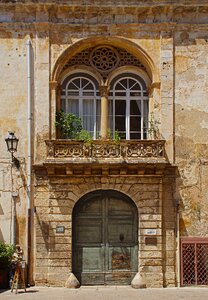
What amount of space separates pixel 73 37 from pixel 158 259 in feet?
24.1

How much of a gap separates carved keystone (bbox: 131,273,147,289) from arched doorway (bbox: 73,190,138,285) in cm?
41

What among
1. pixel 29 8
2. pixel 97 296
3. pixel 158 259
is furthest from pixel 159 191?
pixel 29 8

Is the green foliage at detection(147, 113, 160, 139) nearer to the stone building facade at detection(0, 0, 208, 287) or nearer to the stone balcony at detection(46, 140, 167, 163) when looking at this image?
the stone building facade at detection(0, 0, 208, 287)

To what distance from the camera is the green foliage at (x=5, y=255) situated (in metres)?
18.5

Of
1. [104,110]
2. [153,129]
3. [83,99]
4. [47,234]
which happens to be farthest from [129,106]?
[47,234]

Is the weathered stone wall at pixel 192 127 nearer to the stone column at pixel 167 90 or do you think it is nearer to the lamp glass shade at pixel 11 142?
the stone column at pixel 167 90

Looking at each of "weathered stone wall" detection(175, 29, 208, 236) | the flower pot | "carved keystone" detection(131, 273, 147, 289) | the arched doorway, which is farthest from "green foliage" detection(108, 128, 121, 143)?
the flower pot

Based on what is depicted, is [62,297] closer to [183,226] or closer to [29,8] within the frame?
[183,226]

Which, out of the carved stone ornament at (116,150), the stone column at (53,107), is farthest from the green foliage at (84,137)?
the stone column at (53,107)

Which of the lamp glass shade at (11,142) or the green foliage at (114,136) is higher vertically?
the green foliage at (114,136)

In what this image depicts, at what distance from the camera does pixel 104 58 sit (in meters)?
20.4

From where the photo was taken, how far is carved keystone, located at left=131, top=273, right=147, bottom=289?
A: 18844mm

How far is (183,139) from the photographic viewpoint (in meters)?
19.7

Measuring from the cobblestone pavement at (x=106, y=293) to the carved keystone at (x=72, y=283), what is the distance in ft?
0.60
